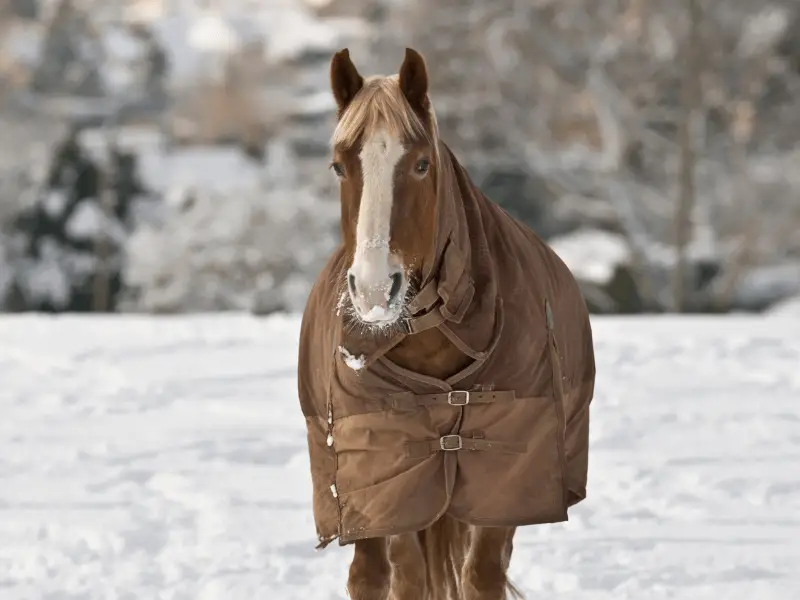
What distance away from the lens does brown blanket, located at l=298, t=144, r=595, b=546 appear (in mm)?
3209

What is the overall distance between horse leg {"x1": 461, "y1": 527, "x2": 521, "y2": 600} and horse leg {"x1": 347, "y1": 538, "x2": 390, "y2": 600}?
24cm

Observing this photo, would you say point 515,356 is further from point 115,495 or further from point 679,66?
point 679,66

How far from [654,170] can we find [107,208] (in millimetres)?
11994

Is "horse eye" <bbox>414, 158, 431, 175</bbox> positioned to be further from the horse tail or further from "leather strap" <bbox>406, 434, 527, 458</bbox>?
the horse tail

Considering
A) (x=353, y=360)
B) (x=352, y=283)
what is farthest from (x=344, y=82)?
(x=353, y=360)

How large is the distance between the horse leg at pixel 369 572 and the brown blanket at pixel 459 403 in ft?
0.32

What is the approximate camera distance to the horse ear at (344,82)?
3150 millimetres

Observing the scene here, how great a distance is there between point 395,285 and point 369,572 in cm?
108

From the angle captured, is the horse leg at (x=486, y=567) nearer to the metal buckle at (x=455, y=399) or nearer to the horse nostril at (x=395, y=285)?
the metal buckle at (x=455, y=399)

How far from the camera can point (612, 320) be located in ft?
43.1

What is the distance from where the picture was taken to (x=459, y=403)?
3.25m

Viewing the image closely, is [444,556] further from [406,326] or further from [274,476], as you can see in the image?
[274,476]

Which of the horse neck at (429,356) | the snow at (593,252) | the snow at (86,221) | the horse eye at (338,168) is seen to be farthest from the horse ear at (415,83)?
the snow at (86,221)

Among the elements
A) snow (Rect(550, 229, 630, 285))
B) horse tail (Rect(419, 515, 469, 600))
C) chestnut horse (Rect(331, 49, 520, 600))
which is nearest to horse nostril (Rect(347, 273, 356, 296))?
chestnut horse (Rect(331, 49, 520, 600))
